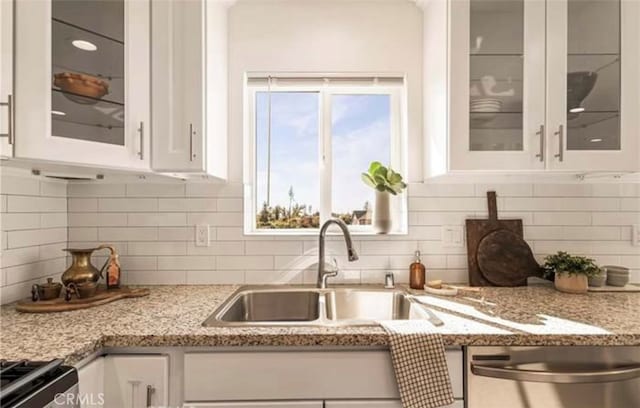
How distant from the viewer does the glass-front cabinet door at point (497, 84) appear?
4.86 ft

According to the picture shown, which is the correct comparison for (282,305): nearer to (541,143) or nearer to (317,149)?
(317,149)

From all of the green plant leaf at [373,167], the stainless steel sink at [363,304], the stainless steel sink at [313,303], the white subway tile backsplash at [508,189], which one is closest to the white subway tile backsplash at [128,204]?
the stainless steel sink at [313,303]

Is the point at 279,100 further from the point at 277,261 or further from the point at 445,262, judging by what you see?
the point at 445,262

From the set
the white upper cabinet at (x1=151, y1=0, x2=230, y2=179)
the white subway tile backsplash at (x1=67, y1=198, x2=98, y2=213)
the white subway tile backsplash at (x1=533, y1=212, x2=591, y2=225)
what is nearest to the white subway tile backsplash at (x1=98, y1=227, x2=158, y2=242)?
the white subway tile backsplash at (x1=67, y1=198, x2=98, y2=213)

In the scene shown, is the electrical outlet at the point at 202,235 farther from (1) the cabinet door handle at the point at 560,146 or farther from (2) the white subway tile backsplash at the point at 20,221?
(1) the cabinet door handle at the point at 560,146

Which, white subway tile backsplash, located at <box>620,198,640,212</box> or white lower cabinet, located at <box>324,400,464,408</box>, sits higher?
white subway tile backsplash, located at <box>620,198,640,212</box>

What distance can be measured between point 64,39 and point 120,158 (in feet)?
1.40

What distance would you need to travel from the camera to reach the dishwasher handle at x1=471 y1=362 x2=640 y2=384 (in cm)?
112

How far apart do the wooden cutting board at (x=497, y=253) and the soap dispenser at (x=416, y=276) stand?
0.90 feet

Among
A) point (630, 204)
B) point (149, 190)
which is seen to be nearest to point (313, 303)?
point (149, 190)

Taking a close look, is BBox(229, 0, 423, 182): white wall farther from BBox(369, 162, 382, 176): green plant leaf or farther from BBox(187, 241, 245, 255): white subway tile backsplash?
BBox(187, 241, 245, 255): white subway tile backsplash

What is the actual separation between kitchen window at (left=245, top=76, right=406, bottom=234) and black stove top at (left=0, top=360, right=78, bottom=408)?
113cm

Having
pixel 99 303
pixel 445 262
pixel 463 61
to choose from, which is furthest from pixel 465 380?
pixel 99 303

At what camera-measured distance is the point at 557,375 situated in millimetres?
1120
